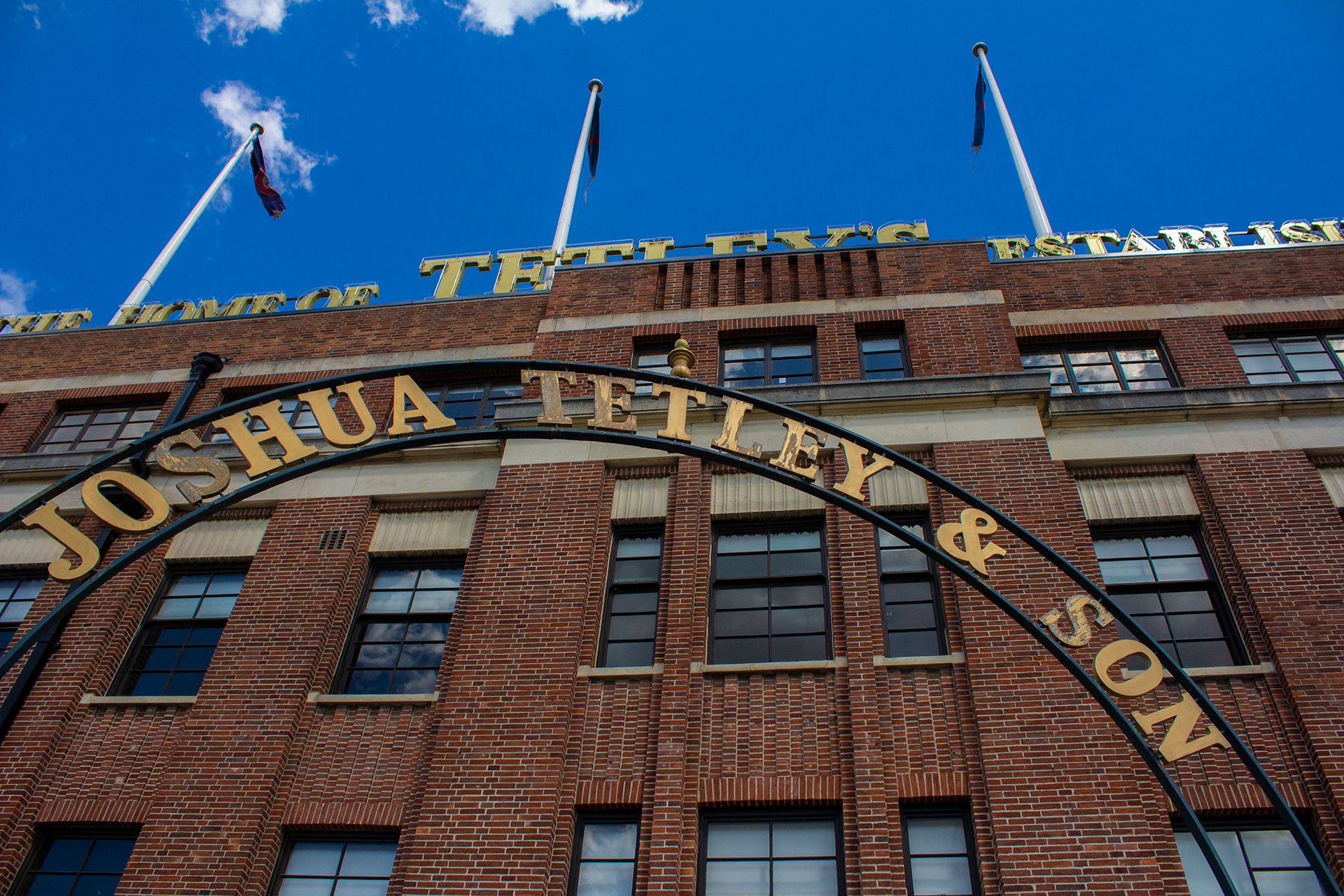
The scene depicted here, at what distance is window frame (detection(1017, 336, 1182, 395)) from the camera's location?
16016 mm

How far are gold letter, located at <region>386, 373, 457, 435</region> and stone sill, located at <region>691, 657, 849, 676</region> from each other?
4.85 metres

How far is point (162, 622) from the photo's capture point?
14.6m

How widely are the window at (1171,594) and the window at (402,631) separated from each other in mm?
9630

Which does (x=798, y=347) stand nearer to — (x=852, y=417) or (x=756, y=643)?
(x=852, y=417)

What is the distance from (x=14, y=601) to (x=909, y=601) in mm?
14492

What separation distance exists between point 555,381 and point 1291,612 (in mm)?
9968

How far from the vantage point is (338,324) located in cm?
1903

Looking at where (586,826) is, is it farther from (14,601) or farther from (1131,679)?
(14,601)

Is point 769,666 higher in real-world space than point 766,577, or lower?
lower

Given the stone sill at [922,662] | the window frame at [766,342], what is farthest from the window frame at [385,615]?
the stone sill at [922,662]

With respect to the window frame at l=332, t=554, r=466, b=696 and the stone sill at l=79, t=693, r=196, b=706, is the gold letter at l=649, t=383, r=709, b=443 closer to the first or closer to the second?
the window frame at l=332, t=554, r=466, b=696

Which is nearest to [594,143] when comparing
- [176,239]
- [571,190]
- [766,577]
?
[571,190]

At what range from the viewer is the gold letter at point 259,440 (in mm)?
9211

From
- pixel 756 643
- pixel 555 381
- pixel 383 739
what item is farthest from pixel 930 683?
pixel 383 739
